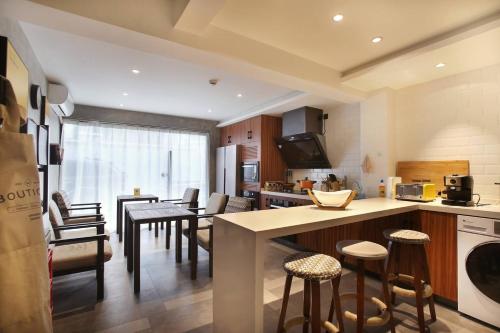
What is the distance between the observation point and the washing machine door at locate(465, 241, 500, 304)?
180cm

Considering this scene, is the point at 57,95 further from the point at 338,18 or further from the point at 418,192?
the point at 418,192

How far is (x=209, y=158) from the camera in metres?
5.80

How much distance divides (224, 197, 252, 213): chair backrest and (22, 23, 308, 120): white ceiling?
1.59m

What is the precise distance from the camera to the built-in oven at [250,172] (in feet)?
14.7

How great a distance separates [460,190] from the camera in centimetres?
218

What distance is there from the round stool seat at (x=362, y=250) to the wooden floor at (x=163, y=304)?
2.34 ft

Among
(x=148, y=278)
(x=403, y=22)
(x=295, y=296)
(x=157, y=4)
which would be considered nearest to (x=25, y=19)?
(x=157, y=4)

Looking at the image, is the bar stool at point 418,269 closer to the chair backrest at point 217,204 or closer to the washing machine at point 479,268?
the washing machine at point 479,268

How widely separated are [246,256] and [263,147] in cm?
333

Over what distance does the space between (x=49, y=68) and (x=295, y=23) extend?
2866 mm

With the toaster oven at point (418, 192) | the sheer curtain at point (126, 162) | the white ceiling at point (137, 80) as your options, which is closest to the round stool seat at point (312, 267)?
the toaster oven at point (418, 192)

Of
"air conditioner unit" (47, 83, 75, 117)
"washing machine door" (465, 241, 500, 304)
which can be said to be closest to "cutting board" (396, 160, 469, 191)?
"washing machine door" (465, 241, 500, 304)

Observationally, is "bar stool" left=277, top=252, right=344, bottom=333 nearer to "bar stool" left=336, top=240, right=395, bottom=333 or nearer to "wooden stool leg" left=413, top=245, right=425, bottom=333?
"bar stool" left=336, top=240, right=395, bottom=333

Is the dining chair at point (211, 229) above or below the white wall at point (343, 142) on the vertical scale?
below
